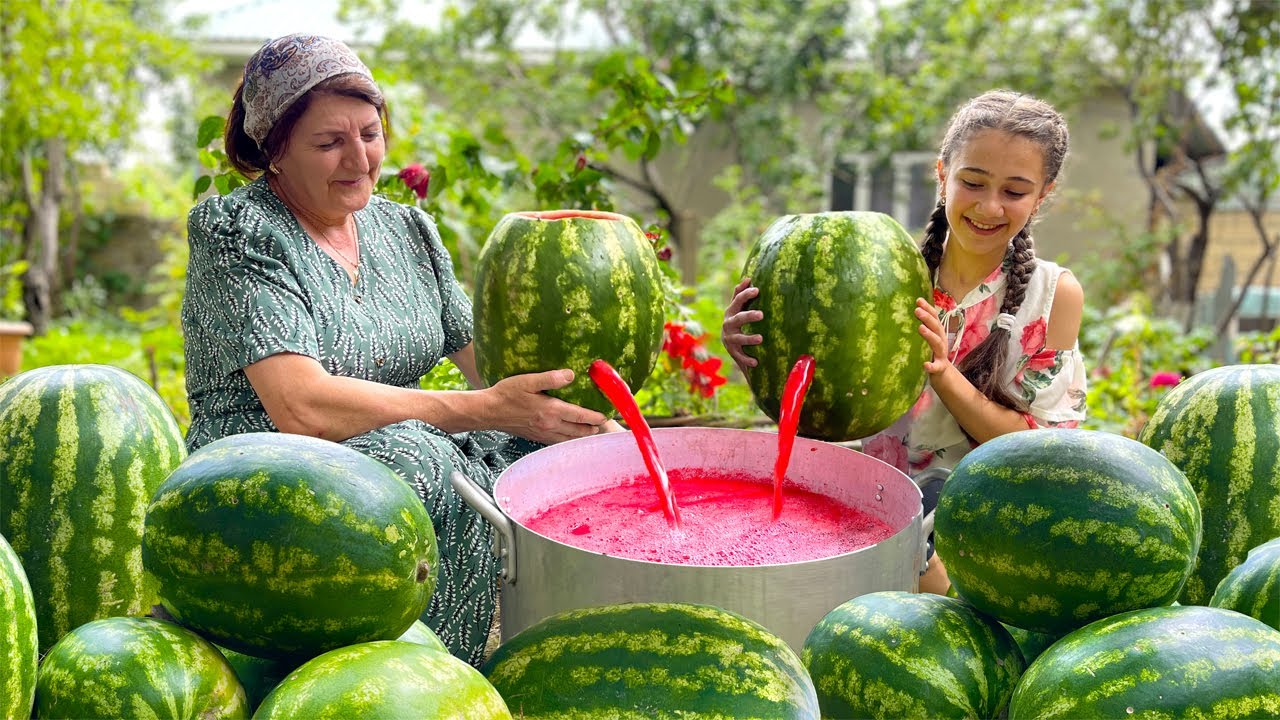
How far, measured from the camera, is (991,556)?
155cm

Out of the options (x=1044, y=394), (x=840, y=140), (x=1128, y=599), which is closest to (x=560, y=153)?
(x=1044, y=394)

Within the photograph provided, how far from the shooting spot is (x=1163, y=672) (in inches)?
50.5

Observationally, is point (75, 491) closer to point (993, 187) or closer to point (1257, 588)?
point (1257, 588)

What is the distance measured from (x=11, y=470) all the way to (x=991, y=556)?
60.4 inches

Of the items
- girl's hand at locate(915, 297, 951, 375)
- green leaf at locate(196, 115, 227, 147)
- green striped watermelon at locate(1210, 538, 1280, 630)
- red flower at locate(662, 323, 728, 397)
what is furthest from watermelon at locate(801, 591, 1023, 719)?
green leaf at locate(196, 115, 227, 147)

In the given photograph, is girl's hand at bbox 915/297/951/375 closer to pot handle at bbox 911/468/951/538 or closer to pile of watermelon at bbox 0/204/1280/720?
pot handle at bbox 911/468/951/538

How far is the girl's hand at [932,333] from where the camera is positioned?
242 centimetres

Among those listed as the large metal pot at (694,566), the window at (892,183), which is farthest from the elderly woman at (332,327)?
the window at (892,183)

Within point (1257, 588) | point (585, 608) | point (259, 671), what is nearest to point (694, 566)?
point (585, 608)

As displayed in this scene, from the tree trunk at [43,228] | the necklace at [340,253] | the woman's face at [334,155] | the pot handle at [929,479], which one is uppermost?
the woman's face at [334,155]

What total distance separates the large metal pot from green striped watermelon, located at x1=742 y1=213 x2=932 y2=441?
157 millimetres

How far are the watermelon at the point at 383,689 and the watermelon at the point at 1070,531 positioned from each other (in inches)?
29.9

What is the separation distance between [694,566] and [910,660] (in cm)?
36

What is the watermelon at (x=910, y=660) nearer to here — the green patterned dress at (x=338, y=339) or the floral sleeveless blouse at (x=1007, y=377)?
A: the green patterned dress at (x=338, y=339)
